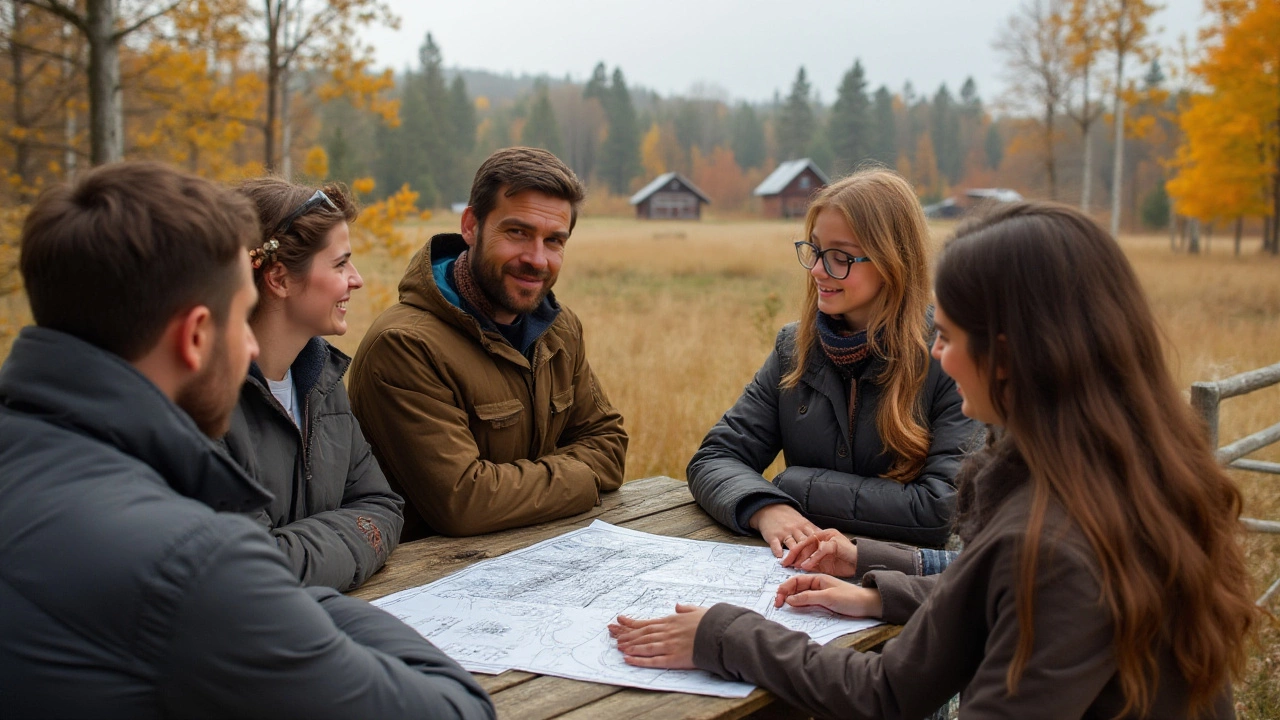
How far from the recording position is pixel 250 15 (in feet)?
28.6

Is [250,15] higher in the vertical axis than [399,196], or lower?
higher

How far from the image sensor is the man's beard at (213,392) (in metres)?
1.50

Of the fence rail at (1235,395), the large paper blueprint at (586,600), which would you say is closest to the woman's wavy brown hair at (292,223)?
the large paper blueprint at (586,600)

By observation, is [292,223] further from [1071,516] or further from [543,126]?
[543,126]

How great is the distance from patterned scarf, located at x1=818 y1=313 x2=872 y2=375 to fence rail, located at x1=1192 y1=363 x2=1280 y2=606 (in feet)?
5.23

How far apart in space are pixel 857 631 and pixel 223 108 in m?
9.14

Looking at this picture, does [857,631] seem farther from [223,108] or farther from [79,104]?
[79,104]

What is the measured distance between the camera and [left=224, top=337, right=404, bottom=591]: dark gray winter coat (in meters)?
2.40

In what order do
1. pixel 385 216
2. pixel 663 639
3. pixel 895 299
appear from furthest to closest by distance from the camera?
pixel 385 216 < pixel 895 299 < pixel 663 639

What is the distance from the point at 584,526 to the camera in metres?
3.04

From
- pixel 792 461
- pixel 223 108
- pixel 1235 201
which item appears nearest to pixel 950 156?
pixel 1235 201

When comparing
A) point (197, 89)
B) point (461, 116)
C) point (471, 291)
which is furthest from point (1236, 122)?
A: point (461, 116)

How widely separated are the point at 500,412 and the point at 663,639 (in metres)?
1.32

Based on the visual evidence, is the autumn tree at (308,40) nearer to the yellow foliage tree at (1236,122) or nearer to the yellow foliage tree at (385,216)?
the yellow foliage tree at (385,216)
